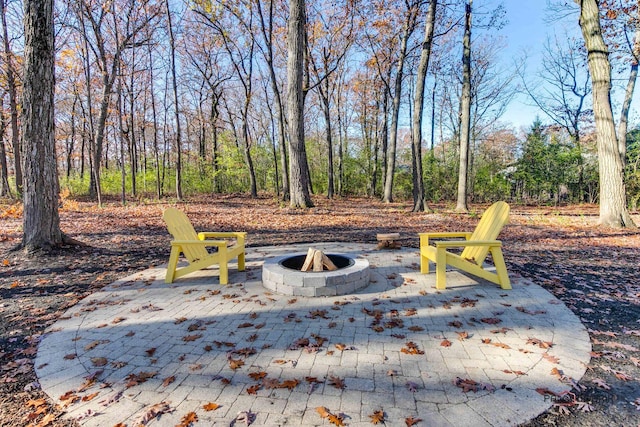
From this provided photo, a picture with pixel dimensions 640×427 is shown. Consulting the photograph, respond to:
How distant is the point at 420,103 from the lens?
11.7 meters

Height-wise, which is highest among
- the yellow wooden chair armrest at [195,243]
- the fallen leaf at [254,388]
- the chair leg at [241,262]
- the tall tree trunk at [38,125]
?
the tall tree trunk at [38,125]

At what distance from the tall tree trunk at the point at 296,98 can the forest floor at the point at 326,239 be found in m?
0.93

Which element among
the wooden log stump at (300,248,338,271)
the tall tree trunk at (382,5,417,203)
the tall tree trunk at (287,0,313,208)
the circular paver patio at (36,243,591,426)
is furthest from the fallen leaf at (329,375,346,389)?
the tall tree trunk at (382,5,417,203)

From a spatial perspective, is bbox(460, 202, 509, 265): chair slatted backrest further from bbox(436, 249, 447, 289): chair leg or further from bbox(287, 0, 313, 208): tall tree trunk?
bbox(287, 0, 313, 208): tall tree trunk

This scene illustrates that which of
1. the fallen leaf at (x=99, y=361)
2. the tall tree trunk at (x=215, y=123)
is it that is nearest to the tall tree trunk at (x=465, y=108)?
the fallen leaf at (x=99, y=361)

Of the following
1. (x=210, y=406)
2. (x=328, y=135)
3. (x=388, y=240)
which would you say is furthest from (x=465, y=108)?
(x=210, y=406)

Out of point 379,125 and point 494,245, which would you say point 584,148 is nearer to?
point 379,125

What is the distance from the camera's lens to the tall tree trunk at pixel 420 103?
36.3 ft

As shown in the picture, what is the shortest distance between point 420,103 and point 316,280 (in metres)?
10.0

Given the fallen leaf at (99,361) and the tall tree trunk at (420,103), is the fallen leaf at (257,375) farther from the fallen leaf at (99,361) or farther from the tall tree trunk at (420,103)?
the tall tree trunk at (420,103)

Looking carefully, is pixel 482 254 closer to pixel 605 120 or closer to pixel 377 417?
pixel 377 417

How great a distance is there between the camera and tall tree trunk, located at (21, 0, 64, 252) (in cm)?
515

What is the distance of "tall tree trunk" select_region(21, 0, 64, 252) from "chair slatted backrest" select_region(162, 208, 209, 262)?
2660mm

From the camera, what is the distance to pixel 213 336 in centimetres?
288
